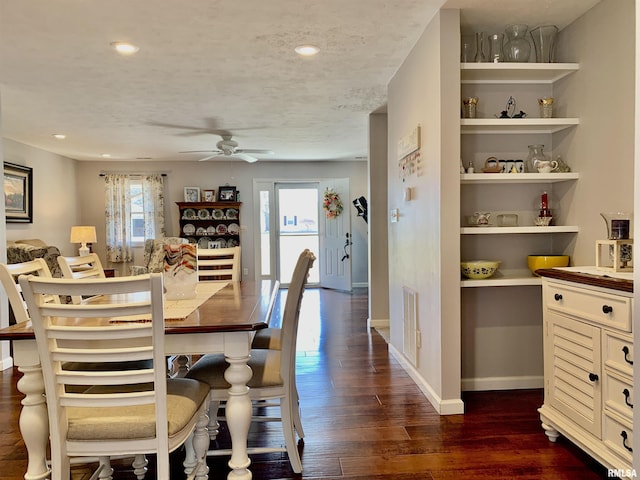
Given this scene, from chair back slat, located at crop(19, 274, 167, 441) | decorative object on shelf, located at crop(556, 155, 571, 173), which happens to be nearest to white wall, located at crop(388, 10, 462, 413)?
decorative object on shelf, located at crop(556, 155, 571, 173)

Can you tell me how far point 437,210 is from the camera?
2635mm

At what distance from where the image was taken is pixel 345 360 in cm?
369

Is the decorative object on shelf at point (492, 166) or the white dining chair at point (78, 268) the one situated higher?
the decorative object on shelf at point (492, 166)

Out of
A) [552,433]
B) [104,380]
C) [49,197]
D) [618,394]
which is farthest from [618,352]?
[49,197]

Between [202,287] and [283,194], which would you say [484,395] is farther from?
[283,194]

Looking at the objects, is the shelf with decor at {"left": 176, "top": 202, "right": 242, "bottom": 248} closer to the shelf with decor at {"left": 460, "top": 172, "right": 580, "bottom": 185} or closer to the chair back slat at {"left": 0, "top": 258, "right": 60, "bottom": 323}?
the chair back slat at {"left": 0, "top": 258, "right": 60, "bottom": 323}

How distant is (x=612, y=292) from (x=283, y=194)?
22.4 ft

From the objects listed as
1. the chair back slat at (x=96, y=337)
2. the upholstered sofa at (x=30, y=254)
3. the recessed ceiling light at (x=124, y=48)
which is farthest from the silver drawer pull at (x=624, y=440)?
the upholstered sofa at (x=30, y=254)

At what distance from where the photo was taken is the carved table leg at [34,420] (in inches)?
63.3

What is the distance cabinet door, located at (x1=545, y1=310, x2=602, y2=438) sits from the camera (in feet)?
6.22

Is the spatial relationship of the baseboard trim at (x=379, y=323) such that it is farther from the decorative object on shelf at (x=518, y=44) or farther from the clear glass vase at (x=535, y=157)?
the decorative object on shelf at (x=518, y=44)

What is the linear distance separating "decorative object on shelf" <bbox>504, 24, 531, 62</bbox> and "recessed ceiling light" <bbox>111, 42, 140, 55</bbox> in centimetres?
246

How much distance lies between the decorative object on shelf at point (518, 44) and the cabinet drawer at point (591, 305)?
60.1 inches

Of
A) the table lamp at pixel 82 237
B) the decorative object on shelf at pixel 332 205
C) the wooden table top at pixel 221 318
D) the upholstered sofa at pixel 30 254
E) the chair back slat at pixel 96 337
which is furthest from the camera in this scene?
the decorative object on shelf at pixel 332 205
